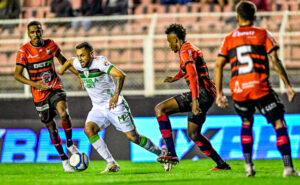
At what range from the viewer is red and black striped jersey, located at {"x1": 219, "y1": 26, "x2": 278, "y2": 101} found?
6.46 m

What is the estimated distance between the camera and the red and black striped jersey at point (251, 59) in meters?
6.46

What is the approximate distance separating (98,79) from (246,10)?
8.48 feet

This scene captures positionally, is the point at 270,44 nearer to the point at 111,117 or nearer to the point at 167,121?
the point at 167,121

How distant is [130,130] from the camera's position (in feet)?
27.8

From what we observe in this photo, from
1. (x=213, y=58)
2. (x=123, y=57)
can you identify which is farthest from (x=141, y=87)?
(x=213, y=58)

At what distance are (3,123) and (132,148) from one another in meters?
2.57

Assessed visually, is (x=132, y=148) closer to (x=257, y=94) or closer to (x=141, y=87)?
(x=141, y=87)

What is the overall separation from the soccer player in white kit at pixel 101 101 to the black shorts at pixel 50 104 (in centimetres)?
59

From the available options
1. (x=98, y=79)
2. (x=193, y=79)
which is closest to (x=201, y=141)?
(x=193, y=79)

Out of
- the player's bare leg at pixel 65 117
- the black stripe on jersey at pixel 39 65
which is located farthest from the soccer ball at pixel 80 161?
the black stripe on jersey at pixel 39 65

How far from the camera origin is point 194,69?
769 cm

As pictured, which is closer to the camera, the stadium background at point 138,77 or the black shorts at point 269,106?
the black shorts at point 269,106

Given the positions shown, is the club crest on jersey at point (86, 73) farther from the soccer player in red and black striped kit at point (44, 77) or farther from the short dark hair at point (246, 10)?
the short dark hair at point (246, 10)

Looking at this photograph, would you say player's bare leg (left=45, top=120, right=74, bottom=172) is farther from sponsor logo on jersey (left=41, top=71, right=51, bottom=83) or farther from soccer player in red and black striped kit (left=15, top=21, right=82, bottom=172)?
sponsor logo on jersey (left=41, top=71, right=51, bottom=83)
